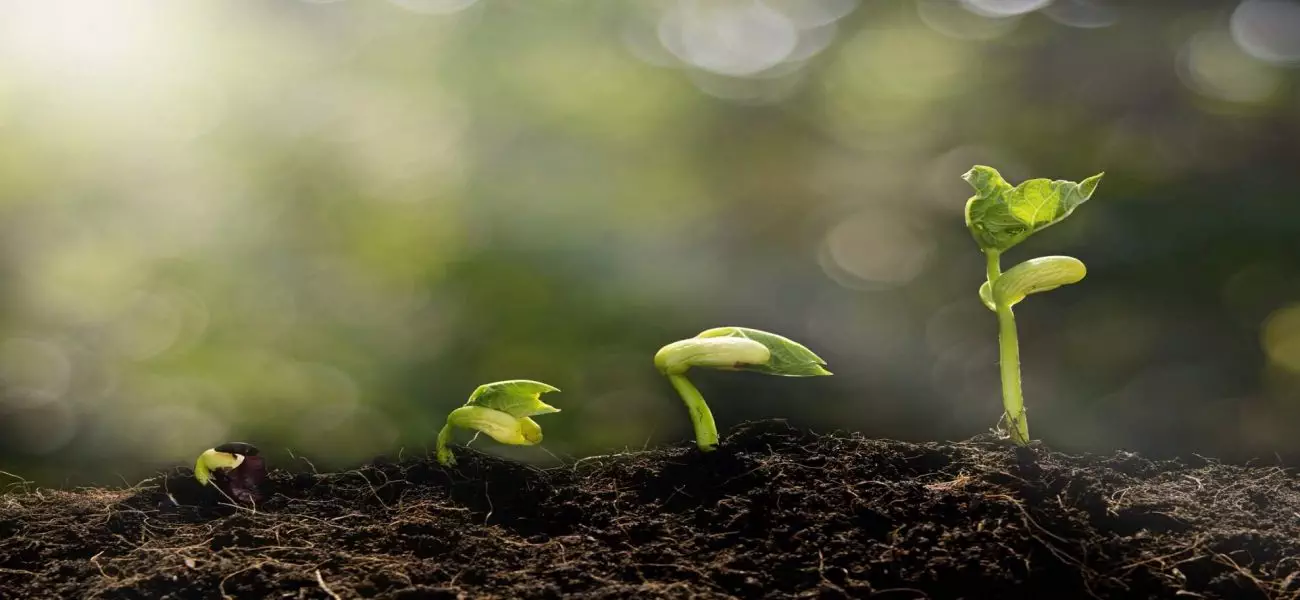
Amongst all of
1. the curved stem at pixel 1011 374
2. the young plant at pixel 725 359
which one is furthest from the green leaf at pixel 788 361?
the curved stem at pixel 1011 374

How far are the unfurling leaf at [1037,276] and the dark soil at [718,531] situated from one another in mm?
179

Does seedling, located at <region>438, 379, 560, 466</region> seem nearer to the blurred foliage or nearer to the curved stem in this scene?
the blurred foliage

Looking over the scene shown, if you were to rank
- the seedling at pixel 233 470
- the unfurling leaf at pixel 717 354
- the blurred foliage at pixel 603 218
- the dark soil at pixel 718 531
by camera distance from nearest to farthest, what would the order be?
the dark soil at pixel 718 531, the unfurling leaf at pixel 717 354, the seedling at pixel 233 470, the blurred foliage at pixel 603 218

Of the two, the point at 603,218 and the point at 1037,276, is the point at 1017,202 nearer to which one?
the point at 1037,276

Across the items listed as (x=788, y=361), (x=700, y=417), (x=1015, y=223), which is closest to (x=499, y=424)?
(x=700, y=417)

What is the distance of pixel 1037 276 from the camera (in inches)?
35.4

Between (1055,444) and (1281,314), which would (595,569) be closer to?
(1055,444)

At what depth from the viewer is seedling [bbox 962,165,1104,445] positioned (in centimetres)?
89

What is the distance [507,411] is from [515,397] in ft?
0.07

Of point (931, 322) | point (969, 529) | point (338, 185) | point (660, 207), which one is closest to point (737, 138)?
point (660, 207)

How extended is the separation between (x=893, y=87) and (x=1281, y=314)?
2.24 feet

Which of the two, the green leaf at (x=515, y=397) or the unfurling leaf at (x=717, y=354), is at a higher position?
the unfurling leaf at (x=717, y=354)

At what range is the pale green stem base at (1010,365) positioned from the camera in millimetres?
932

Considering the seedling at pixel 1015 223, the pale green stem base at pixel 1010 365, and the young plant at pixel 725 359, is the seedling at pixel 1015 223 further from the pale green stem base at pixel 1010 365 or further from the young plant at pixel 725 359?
the young plant at pixel 725 359
